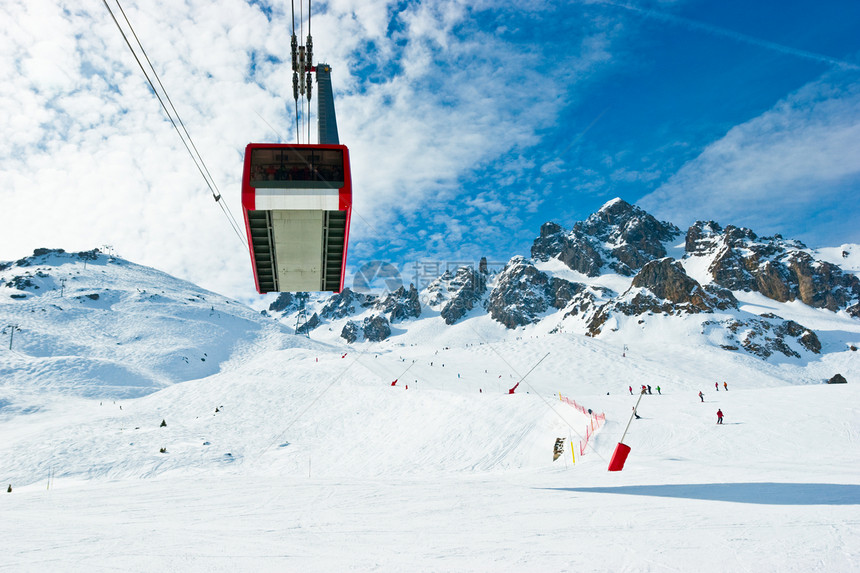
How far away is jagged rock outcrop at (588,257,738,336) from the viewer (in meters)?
112

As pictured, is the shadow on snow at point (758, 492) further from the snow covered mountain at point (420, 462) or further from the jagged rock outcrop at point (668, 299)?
the jagged rock outcrop at point (668, 299)

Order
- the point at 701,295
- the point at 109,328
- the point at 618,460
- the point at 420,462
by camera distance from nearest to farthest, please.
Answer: the point at 618,460
the point at 420,462
the point at 109,328
the point at 701,295

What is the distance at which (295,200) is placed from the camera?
14250 millimetres

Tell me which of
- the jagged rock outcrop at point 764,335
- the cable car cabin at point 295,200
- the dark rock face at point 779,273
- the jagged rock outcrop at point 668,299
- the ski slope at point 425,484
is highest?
the dark rock face at point 779,273

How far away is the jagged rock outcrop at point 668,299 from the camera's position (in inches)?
4412

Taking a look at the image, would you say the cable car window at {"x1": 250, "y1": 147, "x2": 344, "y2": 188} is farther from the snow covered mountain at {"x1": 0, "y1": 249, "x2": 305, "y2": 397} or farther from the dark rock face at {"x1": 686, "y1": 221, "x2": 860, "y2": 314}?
the dark rock face at {"x1": 686, "y1": 221, "x2": 860, "y2": 314}

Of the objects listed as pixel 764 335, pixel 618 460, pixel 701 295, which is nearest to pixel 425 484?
pixel 618 460

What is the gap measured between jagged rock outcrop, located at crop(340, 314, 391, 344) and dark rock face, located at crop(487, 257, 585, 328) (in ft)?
147

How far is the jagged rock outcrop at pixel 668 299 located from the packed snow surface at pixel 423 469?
1889 inches

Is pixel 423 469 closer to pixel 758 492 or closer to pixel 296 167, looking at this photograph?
pixel 758 492

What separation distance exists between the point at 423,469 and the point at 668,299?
378 feet

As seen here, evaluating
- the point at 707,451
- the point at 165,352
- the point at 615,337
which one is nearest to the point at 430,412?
the point at 707,451

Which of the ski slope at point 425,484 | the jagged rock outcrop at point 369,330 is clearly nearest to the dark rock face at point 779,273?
the jagged rock outcrop at point 369,330

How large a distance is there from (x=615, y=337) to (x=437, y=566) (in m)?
108
